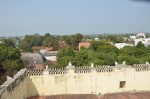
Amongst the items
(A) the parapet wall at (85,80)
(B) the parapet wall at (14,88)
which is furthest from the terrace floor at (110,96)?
(B) the parapet wall at (14,88)

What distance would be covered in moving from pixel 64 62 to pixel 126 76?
13102 millimetres

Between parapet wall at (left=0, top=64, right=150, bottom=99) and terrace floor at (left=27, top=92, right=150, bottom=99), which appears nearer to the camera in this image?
terrace floor at (left=27, top=92, right=150, bottom=99)

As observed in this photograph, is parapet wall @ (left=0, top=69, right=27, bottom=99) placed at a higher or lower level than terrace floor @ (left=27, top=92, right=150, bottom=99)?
higher

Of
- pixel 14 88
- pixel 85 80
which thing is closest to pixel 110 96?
pixel 85 80

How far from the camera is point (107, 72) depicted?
11477 mm

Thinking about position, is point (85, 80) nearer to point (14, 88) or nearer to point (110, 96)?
point (110, 96)

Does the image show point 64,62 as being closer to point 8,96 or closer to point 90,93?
point 90,93

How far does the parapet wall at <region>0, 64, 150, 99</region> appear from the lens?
10.9 m

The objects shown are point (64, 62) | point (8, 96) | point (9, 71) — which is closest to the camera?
point (8, 96)

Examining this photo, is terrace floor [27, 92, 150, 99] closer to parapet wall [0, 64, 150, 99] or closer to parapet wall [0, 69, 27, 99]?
parapet wall [0, 64, 150, 99]

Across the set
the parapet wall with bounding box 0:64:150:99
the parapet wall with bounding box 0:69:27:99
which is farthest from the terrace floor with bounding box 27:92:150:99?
the parapet wall with bounding box 0:69:27:99

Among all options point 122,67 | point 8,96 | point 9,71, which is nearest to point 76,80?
point 122,67

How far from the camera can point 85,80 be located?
11.3 metres

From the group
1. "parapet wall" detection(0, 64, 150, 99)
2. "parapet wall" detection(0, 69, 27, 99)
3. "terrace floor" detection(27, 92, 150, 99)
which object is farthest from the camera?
"parapet wall" detection(0, 64, 150, 99)
